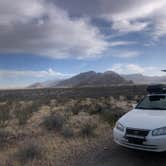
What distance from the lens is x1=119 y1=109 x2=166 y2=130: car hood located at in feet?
21.8

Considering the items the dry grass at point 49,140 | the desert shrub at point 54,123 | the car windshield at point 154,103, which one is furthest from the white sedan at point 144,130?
the desert shrub at point 54,123

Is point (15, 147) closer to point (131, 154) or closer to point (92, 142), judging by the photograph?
point (92, 142)

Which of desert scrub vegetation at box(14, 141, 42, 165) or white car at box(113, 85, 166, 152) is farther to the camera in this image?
desert scrub vegetation at box(14, 141, 42, 165)

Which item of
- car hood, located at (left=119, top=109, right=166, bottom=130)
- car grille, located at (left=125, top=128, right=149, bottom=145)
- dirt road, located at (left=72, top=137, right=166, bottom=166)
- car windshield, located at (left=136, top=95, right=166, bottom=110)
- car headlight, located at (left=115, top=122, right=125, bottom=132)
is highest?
car windshield, located at (left=136, top=95, right=166, bottom=110)

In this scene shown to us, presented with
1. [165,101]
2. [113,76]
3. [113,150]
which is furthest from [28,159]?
[113,76]

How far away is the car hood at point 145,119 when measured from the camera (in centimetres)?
665

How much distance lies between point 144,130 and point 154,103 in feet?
6.83

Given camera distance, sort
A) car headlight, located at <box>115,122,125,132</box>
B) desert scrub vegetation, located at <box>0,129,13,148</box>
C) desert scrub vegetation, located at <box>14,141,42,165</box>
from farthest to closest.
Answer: desert scrub vegetation, located at <box>0,129,13,148</box> < desert scrub vegetation, located at <box>14,141,42,165</box> < car headlight, located at <box>115,122,125,132</box>

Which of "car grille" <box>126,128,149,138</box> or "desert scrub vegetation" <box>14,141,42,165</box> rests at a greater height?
"car grille" <box>126,128,149,138</box>

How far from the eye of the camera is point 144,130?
660 centimetres

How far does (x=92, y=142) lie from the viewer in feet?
30.1

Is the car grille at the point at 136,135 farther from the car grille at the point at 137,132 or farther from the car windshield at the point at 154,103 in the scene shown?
the car windshield at the point at 154,103

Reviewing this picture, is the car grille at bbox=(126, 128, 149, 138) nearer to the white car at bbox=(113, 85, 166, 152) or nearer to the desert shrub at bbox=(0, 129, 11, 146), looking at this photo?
the white car at bbox=(113, 85, 166, 152)

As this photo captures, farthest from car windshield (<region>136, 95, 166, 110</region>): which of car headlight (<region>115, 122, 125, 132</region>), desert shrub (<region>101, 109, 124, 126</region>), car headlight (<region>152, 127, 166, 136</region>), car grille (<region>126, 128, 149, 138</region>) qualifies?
desert shrub (<region>101, 109, 124, 126</region>)
